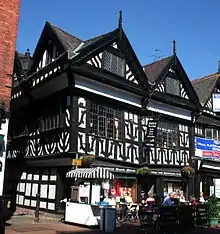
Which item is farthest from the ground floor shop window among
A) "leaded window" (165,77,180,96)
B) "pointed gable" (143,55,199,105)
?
"leaded window" (165,77,180,96)

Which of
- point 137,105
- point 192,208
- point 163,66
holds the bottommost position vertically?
point 192,208

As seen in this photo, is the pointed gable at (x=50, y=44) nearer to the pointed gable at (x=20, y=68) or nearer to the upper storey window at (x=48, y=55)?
the upper storey window at (x=48, y=55)

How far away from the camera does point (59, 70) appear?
46.6 ft

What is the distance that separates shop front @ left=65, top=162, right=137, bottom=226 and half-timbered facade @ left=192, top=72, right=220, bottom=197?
582cm

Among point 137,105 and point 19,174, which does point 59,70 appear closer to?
point 137,105

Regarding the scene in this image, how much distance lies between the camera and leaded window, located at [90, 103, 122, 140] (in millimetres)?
14484

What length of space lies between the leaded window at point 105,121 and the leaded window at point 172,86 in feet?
14.7

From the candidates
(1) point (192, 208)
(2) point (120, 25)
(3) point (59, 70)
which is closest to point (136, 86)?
(2) point (120, 25)

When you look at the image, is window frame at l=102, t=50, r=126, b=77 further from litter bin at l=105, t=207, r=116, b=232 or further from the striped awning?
litter bin at l=105, t=207, r=116, b=232

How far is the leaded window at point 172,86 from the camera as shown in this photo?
18703 millimetres

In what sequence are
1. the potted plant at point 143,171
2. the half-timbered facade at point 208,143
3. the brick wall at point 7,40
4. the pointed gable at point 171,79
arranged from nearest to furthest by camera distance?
the brick wall at point 7,40
the potted plant at point 143,171
the pointed gable at point 171,79
the half-timbered facade at point 208,143

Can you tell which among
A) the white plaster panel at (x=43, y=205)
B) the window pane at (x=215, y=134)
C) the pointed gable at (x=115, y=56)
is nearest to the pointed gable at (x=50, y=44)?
the pointed gable at (x=115, y=56)

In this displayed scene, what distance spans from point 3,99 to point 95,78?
16.9 feet

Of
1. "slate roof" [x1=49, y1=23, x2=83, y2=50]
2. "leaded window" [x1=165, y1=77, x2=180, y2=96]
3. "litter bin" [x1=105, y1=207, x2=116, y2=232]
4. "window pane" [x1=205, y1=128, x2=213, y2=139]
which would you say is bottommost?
"litter bin" [x1=105, y1=207, x2=116, y2=232]
